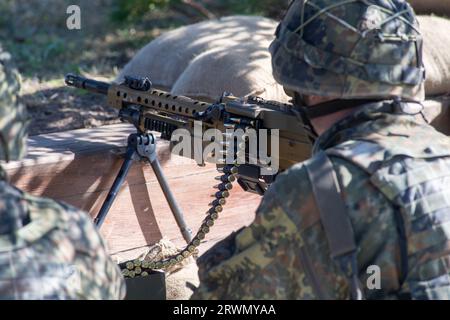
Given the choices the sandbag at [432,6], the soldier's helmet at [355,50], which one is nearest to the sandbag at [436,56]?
the sandbag at [432,6]

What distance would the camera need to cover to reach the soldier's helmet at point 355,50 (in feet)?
8.57

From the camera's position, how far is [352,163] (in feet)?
8.04

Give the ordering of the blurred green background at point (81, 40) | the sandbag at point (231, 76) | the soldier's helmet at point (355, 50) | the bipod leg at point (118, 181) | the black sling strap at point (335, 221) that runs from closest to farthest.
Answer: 1. the black sling strap at point (335, 221)
2. the soldier's helmet at point (355, 50)
3. the bipod leg at point (118, 181)
4. the sandbag at point (231, 76)
5. the blurred green background at point (81, 40)

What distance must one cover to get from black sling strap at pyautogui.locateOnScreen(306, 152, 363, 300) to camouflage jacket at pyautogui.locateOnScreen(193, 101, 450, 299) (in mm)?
21

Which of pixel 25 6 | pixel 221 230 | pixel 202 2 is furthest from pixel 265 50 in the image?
pixel 25 6

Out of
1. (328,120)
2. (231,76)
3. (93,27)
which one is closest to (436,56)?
(231,76)

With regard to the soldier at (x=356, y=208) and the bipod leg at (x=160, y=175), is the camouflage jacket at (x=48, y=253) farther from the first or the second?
the bipod leg at (x=160, y=175)

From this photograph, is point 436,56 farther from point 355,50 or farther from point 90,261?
point 90,261

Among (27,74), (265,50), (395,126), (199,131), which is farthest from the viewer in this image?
(27,74)

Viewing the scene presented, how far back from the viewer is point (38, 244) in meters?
2.12

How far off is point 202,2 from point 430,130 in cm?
817

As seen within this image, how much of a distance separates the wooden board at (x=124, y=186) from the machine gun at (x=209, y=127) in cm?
15
